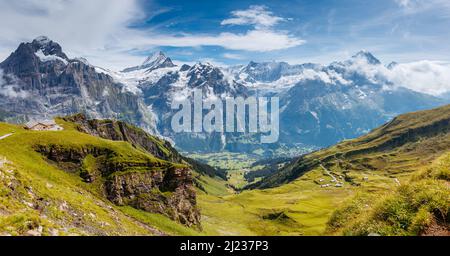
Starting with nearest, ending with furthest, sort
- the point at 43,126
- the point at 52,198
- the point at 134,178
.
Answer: the point at 52,198 < the point at 134,178 < the point at 43,126

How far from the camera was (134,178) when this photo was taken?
350 ft

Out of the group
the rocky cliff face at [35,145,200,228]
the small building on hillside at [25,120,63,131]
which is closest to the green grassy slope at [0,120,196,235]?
the rocky cliff face at [35,145,200,228]

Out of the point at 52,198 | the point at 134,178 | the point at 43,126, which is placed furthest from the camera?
the point at 43,126

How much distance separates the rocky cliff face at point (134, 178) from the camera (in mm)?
95875

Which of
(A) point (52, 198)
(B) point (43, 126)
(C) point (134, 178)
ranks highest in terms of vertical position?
(B) point (43, 126)

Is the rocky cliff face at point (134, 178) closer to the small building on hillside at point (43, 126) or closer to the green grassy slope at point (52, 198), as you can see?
the green grassy slope at point (52, 198)

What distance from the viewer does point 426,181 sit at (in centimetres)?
2164

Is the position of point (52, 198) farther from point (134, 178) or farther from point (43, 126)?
point (43, 126)

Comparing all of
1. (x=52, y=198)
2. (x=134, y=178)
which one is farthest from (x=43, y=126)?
(x=52, y=198)

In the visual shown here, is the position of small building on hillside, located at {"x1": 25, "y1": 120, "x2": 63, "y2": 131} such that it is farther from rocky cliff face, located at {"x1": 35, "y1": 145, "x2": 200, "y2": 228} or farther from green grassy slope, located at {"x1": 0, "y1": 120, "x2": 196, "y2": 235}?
rocky cliff face, located at {"x1": 35, "y1": 145, "x2": 200, "y2": 228}

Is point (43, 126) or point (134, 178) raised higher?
point (43, 126)

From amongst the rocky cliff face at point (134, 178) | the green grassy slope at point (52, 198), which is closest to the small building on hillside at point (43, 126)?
the green grassy slope at point (52, 198)

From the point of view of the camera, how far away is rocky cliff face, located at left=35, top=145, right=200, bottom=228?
95875mm
